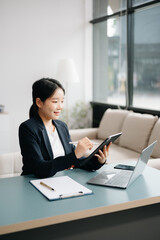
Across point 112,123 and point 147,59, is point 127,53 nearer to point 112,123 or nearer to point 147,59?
point 147,59

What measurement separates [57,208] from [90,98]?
14.4ft

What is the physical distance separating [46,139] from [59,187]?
45cm

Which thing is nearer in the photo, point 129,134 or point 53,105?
point 53,105

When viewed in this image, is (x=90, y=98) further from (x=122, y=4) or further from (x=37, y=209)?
(x=37, y=209)

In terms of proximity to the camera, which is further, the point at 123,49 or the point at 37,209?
the point at 123,49

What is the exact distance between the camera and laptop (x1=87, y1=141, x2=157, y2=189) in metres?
1.61

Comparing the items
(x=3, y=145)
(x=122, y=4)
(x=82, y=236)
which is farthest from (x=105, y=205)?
(x=122, y=4)

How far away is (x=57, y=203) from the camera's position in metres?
1.41

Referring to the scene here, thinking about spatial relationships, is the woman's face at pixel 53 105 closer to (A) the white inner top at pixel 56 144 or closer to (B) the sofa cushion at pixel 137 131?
(A) the white inner top at pixel 56 144

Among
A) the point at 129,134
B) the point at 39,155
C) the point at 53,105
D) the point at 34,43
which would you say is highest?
the point at 34,43

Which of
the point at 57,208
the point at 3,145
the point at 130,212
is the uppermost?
the point at 57,208

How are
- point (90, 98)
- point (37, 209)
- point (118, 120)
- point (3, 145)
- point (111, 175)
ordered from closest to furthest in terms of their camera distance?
point (37, 209)
point (111, 175)
point (118, 120)
point (3, 145)
point (90, 98)

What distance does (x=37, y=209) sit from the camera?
4.40ft

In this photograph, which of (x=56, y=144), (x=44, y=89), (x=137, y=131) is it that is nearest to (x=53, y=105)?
(x=44, y=89)
